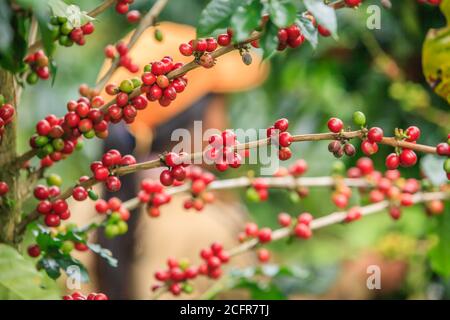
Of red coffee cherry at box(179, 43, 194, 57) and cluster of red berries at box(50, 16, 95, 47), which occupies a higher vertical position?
cluster of red berries at box(50, 16, 95, 47)

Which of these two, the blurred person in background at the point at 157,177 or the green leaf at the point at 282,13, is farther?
the blurred person in background at the point at 157,177

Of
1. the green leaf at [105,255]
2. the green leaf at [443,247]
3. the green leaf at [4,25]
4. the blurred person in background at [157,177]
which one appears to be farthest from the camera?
the blurred person in background at [157,177]

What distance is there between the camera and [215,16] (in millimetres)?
506

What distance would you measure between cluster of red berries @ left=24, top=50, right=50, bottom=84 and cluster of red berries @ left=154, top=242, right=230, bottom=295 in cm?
28

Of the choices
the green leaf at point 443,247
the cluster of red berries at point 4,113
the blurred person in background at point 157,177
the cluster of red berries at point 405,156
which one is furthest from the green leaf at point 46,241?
the blurred person in background at point 157,177

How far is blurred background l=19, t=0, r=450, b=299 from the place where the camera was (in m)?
1.39

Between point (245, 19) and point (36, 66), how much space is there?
311 mm

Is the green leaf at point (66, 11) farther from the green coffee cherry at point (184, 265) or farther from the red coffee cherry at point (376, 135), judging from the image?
the green coffee cherry at point (184, 265)

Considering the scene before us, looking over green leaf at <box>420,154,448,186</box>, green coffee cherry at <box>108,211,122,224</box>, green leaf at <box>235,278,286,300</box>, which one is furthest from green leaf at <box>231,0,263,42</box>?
green leaf at <box>420,154,448,186</box>

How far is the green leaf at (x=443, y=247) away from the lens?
1.07 m

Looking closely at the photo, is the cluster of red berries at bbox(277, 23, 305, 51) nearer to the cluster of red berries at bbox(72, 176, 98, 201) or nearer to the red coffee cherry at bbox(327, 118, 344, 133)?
the red coffee cherry at bbox(327, 118, 344, 133)

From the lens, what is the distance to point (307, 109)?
1.56 metres

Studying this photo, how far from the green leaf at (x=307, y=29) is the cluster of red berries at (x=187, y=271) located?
14.8 inches

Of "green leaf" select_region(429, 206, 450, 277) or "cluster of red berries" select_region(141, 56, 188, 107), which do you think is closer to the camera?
"cluster of red berries" select_region(141, 56, 188, 107)
